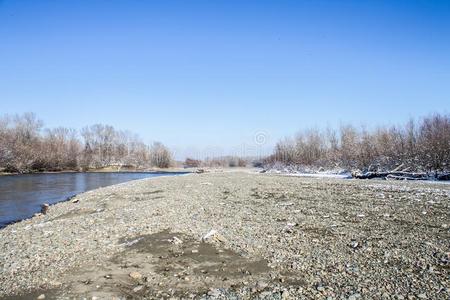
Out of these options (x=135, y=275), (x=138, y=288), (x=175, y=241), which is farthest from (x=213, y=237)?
(x=138, y=288)

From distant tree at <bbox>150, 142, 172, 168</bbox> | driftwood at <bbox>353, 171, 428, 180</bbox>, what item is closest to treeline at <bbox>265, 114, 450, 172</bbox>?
driftwood at <bbox>353, 171, 428, 180</bbox>

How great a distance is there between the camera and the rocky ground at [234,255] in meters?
7.35

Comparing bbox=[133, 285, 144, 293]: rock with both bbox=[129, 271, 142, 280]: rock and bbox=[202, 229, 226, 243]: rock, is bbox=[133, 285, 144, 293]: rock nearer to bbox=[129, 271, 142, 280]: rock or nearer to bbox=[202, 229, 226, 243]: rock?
bbox=[129, 271, 142, 280]: rock

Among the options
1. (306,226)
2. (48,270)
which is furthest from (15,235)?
(306,226)

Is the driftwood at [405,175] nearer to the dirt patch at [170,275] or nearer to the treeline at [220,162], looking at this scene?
the dirt patch at [170,275]

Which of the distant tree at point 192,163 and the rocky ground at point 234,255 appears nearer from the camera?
the rocky ground at point 234,255

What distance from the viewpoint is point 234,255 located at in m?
9.80

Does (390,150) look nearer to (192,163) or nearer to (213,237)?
(213,237)

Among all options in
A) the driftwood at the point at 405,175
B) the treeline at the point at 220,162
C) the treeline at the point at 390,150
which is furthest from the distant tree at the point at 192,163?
the driftwood at the point at 405,175

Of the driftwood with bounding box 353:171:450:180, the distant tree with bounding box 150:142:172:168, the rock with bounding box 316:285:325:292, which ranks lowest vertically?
the rock with bounding box 316:285:325:292

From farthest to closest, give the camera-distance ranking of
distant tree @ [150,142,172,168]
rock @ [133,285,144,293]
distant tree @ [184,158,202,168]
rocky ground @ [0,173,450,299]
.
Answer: distant tree @ [184,158,202,168]
distant tree @ [150,142,172,168]
rock @ [133,285,144,293]
rocky ground @ [0,173,450,299]

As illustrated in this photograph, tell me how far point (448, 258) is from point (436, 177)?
33746 millimetres

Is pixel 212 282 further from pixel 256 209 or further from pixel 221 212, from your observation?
pixel 256 209

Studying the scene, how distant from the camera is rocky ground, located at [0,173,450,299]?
24.1 feet
